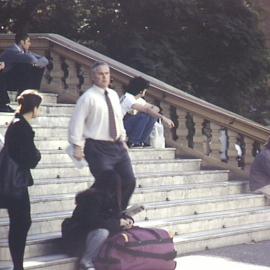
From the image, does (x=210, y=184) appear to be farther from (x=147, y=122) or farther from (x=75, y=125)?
(x=75, y=125)

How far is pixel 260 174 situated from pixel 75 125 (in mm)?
4450

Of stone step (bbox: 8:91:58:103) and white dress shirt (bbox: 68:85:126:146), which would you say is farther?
stone step (bbox: 8:91:58:103)

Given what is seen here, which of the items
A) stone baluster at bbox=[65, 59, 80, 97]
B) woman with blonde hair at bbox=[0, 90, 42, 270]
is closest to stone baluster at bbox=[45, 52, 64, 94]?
stone baluster at bbox=[65, 59, 80, 97]

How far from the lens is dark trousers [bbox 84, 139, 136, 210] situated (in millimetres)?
8297

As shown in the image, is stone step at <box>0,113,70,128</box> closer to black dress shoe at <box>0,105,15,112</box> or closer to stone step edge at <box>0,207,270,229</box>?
black dress shoe at <box>0,105,15,112</box>

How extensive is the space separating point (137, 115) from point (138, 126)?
16cm

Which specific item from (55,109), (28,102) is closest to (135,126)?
(55,109)

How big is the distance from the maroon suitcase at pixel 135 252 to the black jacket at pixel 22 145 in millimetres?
1159

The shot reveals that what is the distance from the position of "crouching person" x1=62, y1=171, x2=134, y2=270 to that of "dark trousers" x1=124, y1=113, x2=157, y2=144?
3554 millimetres

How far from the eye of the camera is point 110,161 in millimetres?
8352

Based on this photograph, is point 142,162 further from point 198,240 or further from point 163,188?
point 198,240

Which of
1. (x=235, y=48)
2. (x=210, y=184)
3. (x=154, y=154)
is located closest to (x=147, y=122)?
(x=154, y=154)

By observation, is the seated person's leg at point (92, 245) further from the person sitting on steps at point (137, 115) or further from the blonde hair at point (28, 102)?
the person sitting on steps at point (137, 115)

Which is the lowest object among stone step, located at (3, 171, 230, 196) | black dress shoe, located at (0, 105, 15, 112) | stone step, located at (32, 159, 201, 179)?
stone step, located at (3, 171, 230, 196)
